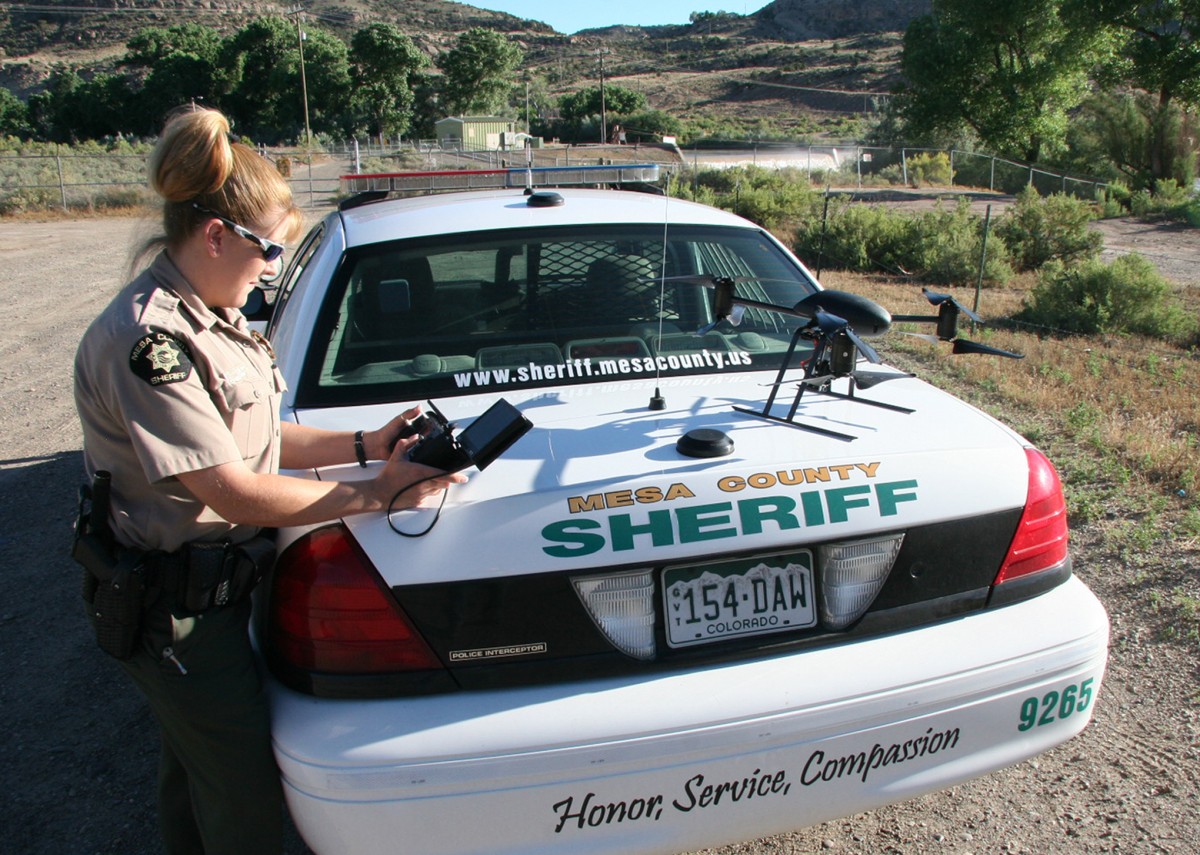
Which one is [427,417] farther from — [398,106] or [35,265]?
[398,106]

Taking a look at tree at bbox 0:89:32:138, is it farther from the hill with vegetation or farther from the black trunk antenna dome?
the black trunk antenna dome

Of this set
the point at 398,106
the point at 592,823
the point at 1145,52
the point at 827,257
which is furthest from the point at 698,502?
the point at 398,106

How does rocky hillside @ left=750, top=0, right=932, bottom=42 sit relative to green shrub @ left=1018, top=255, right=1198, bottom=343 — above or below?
above

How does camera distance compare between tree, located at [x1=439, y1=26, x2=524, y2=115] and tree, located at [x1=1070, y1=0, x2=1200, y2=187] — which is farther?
tree, located at [x1=439, y1=26, x2=524, y2=115]

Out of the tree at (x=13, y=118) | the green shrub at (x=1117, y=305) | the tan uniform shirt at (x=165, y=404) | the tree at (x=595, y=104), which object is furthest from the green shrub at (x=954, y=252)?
the tree at (x=13, y=118)

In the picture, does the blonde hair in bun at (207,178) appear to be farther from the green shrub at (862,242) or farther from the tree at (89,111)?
the tree at (89,111)

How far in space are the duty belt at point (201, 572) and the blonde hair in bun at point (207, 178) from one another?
0.58 m

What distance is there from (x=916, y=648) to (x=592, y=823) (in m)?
0.77

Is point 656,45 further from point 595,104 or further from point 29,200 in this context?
point 29,200

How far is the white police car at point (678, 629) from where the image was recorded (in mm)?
1796

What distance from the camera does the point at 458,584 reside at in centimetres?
182

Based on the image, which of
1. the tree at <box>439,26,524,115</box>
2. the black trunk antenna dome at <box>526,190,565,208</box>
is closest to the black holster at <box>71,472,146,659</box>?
the black trunk antenna dome at <box>526,190,565,208</box>

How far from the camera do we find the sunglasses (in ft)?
5.74

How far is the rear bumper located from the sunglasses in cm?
87
